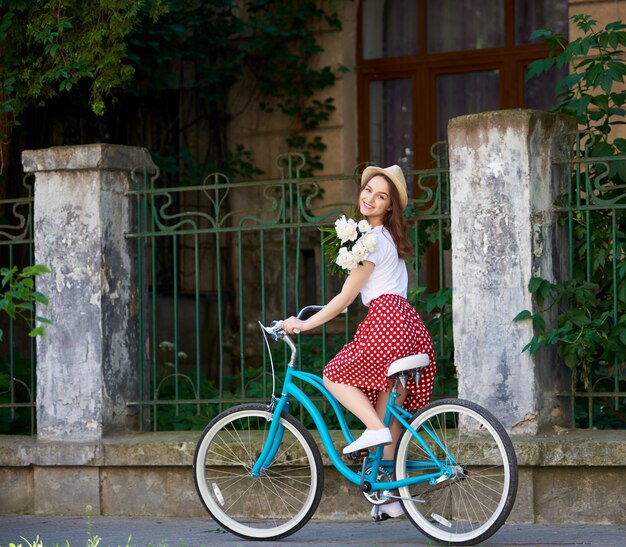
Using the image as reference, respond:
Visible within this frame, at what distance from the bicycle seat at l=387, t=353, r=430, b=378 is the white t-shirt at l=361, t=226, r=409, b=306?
332 mm

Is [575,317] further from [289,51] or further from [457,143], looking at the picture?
[289,51]

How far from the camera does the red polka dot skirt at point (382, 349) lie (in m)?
5.39

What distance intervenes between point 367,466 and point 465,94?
19.7ft

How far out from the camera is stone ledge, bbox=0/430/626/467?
19.3 feet

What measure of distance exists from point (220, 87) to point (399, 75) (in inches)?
61.8

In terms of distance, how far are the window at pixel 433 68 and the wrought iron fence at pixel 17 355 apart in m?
3.17

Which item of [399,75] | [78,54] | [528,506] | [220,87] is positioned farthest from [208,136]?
[528,506]

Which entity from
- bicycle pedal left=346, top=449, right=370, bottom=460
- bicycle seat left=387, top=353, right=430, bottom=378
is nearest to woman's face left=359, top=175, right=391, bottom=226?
bicycle seat left=387, top=353, right=430, bottom=378

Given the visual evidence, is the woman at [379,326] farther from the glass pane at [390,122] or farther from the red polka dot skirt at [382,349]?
the glass pane at [390,122]

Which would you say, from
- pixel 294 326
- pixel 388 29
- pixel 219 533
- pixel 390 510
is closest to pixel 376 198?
pixel 294 326

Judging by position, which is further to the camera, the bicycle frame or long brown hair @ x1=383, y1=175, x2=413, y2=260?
long brown hair @ x1=383, y1=175, x2=413, y2=260

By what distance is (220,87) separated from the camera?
10977 mm

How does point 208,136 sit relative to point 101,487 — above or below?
above

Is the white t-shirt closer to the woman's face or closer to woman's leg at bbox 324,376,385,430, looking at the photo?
the woman's face
